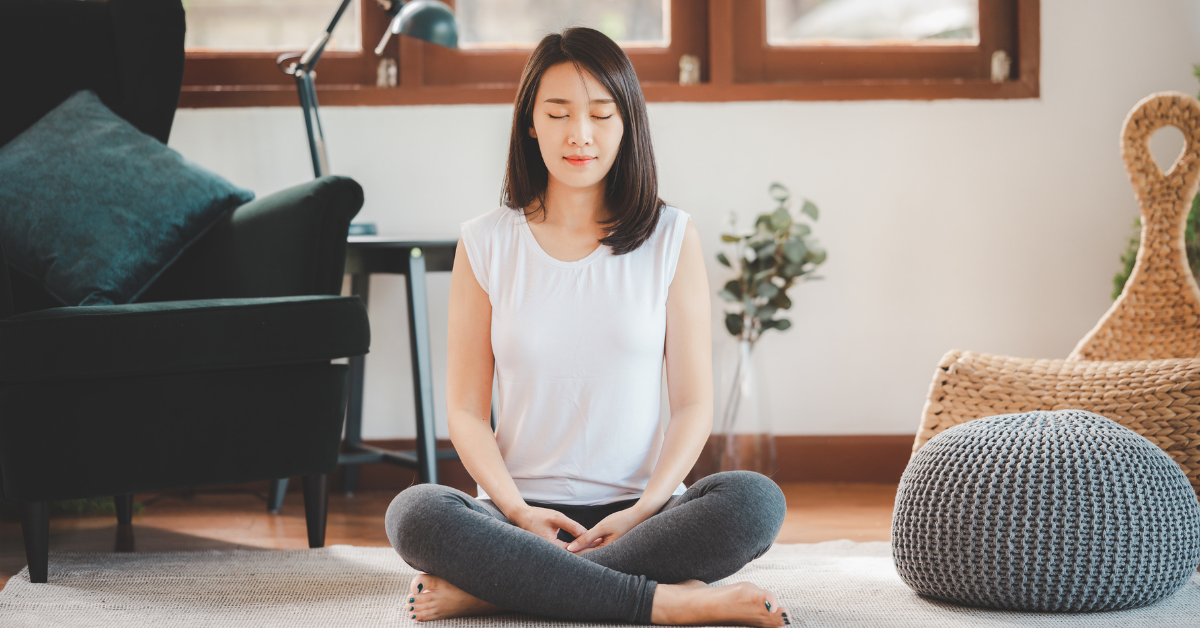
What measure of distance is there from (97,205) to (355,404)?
0.68m

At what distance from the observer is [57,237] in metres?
1.67

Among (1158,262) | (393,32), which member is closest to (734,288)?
(1158,262)

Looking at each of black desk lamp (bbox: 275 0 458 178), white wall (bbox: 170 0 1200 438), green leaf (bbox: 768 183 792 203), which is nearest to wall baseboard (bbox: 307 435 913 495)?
white wall (bbox: 170 0 1200 438)

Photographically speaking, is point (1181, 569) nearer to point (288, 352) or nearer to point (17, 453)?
point (288, 352)

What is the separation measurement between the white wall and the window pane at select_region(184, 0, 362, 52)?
19 centimetres

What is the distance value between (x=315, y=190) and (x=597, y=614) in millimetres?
858

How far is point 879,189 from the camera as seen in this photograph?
223cm

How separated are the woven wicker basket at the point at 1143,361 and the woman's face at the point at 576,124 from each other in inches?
28.9

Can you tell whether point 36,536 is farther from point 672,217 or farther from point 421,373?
point 672,217

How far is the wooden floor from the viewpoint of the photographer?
1.71 m

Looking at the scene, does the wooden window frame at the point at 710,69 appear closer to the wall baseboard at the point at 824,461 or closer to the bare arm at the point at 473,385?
the wall baseboard at the point at 824,461

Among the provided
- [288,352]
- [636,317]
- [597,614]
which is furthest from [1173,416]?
[288,352]

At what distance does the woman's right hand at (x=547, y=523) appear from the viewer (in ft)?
3.74

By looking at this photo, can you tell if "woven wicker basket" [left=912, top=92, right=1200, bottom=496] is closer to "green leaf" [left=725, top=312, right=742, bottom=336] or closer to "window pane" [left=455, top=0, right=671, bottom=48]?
"green leaf" [left=725, top=312, right=742, bottom=336]
